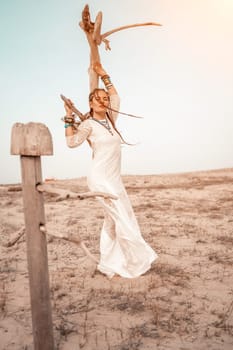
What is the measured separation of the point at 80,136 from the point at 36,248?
2000 mm

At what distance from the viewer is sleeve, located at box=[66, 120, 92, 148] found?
404 centimetres

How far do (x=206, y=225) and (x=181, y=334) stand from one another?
17.3 ft

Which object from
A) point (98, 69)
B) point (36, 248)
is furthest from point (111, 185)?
point (36, 248)

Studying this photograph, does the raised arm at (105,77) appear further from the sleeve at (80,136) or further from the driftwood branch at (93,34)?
the sleeve at (80,136)

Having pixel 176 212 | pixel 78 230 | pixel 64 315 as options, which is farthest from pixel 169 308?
pixel 176 212

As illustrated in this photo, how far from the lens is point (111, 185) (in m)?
4.43

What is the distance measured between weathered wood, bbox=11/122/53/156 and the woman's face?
2119mm

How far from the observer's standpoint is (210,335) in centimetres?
315

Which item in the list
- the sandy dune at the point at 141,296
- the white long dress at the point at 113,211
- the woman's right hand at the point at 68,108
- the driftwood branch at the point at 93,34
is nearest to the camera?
the sandy dune at the point at 141,296

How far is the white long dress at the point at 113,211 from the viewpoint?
14.3 ft

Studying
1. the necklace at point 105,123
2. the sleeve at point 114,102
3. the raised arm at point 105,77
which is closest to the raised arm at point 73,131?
the necklace at point 105,123

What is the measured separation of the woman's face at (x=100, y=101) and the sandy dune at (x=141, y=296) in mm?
1929

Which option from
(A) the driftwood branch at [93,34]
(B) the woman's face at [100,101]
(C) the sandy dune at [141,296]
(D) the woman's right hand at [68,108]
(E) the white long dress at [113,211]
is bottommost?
(C) the sandy dune at [141,296]

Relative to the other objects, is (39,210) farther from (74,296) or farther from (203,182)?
(203,182)
